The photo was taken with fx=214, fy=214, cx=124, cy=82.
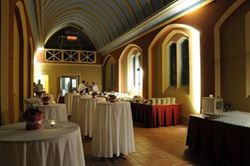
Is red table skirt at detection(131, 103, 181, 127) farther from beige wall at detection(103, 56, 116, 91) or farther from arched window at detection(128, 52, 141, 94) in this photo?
beige wall at detection(103, 56, 116, 91)

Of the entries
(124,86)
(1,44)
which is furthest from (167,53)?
(1,44)

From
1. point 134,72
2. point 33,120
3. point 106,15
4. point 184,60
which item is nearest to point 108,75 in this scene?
point 134,72

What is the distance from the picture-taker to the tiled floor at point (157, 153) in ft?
11.9

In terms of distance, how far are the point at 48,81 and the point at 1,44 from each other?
14.1m

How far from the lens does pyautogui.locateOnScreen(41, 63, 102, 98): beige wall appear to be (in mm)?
16344

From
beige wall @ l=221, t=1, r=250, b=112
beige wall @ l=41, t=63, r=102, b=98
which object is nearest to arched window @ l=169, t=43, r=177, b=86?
beige wall @ l=221, t=1, r=250, b=112

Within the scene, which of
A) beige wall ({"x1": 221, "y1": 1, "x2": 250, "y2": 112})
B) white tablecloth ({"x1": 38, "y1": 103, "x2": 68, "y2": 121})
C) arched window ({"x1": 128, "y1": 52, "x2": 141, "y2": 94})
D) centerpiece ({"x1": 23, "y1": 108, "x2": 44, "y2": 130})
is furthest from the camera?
arched window ({"x1": 128, "y1": 52, "x2": 141, "y2": 94})

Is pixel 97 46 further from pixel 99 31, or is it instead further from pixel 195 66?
pixel 195 66

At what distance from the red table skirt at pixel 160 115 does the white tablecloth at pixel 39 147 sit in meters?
4.89

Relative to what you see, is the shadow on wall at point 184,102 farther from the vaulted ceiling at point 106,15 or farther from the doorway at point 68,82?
the doorway at point 68,82

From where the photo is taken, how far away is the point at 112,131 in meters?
3.68

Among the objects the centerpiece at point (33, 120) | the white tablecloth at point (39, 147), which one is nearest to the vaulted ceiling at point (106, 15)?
the centerpiece at point (33, 120)

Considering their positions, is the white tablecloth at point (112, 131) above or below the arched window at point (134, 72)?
below

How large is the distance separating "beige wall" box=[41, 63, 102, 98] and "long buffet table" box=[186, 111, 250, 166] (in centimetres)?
1379
